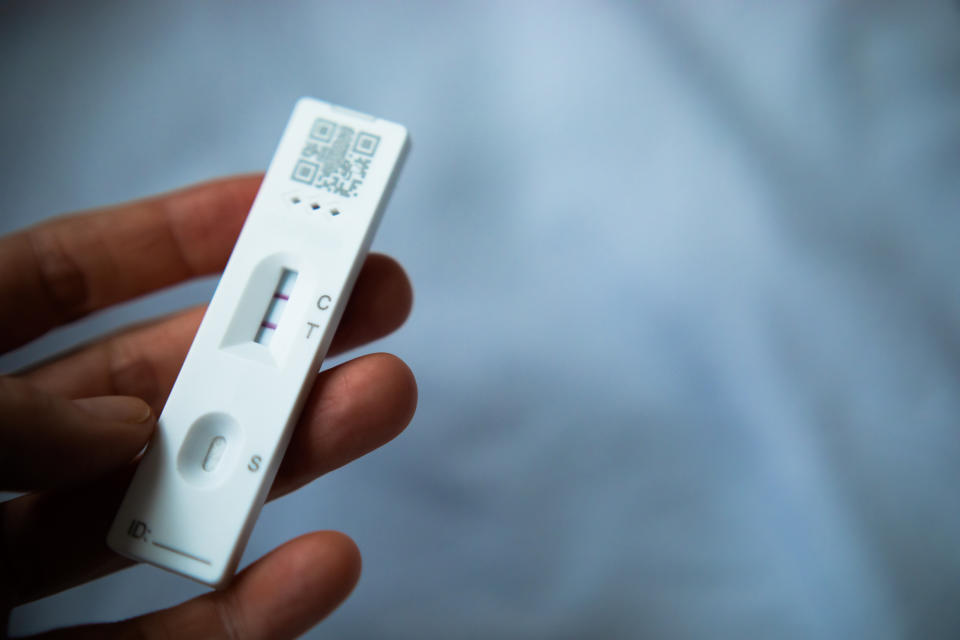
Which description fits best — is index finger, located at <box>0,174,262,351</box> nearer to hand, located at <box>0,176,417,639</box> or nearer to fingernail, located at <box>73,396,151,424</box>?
hand, located at <box>0,176,417,639</box>

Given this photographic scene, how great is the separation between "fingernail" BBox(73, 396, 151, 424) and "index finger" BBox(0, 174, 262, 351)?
0.81 ft

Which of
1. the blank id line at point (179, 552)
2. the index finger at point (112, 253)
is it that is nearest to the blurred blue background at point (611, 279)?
the index finger at point (112, 253)

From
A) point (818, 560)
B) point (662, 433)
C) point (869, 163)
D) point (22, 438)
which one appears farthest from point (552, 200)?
point (22, 438)

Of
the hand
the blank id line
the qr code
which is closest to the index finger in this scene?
the hand

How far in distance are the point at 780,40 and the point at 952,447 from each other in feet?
2.28

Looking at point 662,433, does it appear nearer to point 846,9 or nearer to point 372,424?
point 372,424

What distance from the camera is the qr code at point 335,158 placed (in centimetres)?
92

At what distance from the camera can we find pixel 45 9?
1.37 metres

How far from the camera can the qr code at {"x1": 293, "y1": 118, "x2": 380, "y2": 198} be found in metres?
0.92

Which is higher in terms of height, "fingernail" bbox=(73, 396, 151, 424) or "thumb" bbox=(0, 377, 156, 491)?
"fingernail" bbox=(73, 396, 151, 424)

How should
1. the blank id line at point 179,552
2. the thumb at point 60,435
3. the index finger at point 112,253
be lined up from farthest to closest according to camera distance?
1. the index finger at point 112,253
2. the blank id line at point 179,552
3. the thumb at point 60,435

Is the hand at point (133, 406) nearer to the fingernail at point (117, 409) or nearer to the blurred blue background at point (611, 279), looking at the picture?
the fingernail at point (117, 409)

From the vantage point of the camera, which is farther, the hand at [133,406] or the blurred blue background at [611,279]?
the blurred blue background at [611,279]

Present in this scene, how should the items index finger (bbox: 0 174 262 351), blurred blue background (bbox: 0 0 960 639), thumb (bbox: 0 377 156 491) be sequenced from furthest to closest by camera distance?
blurred blue background (bbox: 0 0 960 639), index finger (bbox: 0 174 262 351), thumb (bbox: 0 377 156 491)
